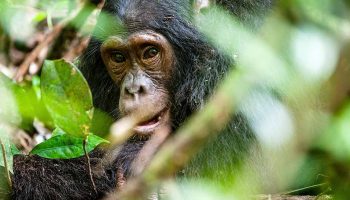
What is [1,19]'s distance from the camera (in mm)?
3184

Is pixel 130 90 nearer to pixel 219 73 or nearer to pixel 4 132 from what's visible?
pixel 219 73

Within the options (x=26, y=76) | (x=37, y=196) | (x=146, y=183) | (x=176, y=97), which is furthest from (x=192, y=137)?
(x=26, y=76)

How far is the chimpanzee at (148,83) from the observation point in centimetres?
324

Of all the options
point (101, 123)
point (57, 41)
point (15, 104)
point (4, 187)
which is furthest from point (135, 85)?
point (57, 41)

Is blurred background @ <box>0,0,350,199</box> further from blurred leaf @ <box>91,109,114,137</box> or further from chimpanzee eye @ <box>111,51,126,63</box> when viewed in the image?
chimpanzee eye @ <box>111,51,126,63</box>

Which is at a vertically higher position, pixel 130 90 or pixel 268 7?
pixel 268 7

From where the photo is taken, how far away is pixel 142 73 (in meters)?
3.71

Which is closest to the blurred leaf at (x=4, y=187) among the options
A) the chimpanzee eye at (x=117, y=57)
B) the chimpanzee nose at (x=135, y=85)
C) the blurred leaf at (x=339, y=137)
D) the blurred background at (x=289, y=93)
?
the blurred background at (x=289, y=93)

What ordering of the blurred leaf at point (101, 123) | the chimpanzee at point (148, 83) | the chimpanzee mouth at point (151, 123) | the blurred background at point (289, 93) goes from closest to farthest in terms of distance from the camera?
the blurred background at point (289, 93), the chimpanzee at point (148, 83), the chimpanzee mouth at point (151, 123), the blurred leaf at point (101, 123)

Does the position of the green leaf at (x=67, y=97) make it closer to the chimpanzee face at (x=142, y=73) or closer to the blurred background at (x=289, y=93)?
the blurred background at (x=289, y=93)

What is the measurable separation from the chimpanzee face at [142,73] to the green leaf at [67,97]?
126 cm

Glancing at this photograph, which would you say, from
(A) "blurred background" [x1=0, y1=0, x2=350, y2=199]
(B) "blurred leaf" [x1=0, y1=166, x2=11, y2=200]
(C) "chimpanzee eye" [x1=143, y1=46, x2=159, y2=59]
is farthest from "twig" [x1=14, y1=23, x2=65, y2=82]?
(B) "blurred leaf" [x1=0, y1=166, x2=11, y2=200]

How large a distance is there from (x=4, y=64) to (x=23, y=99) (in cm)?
306

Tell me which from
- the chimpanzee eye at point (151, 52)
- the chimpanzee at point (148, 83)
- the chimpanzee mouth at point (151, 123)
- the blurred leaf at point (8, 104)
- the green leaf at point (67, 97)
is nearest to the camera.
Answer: the green leaf at point (67, 97)
